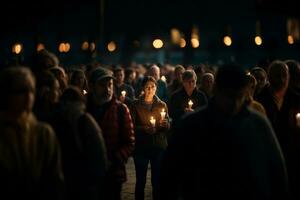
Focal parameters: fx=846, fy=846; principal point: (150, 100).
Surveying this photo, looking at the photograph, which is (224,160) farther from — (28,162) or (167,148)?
(28,162)

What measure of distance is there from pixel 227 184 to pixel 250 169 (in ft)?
0.64

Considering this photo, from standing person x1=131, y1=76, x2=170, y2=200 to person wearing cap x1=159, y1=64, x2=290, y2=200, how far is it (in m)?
5.18

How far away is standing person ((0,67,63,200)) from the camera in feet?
18.3

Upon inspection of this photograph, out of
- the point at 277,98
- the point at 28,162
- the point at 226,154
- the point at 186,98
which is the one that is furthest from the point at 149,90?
the point at 28,162

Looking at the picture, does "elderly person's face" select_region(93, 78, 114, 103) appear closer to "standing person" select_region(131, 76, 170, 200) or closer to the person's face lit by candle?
"standing person" select_region(131, 76, 170, 200)

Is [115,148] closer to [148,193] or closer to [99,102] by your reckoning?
[99,102]

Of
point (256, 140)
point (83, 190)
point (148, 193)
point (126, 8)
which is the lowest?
point (148, 193)

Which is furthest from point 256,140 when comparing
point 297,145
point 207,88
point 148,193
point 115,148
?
point 207,88

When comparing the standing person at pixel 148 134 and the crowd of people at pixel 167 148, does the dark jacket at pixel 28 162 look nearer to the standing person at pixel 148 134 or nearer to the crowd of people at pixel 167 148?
the crowd of people at pixel 167 148

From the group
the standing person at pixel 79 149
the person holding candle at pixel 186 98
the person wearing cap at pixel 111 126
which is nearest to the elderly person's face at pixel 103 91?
the person wearing cap at pixel 111 126

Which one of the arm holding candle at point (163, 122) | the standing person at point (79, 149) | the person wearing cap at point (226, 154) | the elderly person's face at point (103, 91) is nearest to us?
the person wearing cap at point (226, 154)

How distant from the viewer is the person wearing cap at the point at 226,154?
19.5 ft

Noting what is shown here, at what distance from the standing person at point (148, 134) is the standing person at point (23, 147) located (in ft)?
18.3

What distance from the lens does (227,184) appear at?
595 centimetres
